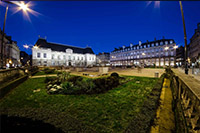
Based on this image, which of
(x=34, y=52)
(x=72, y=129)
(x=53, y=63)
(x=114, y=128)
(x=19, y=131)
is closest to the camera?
(x=19, y=131)

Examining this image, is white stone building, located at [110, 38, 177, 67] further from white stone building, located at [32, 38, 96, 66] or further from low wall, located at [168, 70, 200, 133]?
low wall, located at [168, 70, 200, 133]

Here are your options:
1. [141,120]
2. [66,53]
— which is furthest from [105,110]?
[66,53]

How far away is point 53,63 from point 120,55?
2276 inches

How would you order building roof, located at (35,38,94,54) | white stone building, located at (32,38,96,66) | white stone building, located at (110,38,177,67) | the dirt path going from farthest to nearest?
white stone building, located at (110,38,177,67) → building roof, located at (35,38,94,54) → white stone building, located at (32,38,96,66) → the dirt path

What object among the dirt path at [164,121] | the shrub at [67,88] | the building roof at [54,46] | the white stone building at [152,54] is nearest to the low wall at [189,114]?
the dirt path at [164,121]

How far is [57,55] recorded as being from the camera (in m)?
52.0

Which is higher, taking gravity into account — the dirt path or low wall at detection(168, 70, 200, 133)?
low wall at detection(168, 70, 200, 133)

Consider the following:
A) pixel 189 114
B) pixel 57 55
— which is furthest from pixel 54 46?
pixel 189 114

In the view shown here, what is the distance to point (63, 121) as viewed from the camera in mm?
2445

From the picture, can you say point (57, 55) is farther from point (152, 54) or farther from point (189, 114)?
point (152, 54)

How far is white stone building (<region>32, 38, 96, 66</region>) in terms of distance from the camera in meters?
45.0

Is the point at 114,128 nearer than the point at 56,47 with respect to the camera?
Yes

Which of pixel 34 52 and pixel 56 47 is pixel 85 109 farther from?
pixel 56 47

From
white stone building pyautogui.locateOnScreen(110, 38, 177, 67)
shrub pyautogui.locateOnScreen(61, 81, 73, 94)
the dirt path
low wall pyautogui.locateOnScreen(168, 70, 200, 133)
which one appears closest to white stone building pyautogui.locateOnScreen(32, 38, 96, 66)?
white stone building pyautogui.locateOnScreen(110, 38, 177, 67)
